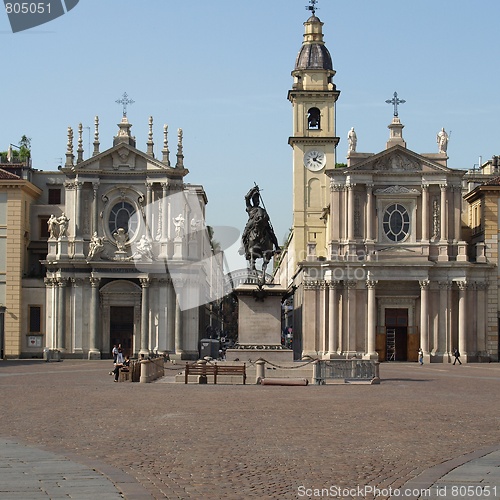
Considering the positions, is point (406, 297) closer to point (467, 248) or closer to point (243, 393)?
point (467, 248)

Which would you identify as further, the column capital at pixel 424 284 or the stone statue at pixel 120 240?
the stone statue at pixel 120 240

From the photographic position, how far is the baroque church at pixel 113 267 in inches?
3091

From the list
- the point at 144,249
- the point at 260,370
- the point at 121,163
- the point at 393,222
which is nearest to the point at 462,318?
the point at 393,222

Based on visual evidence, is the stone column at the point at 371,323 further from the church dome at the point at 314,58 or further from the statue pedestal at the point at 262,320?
the statue pedestal at the point at 262,320

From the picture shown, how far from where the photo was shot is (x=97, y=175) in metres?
79.9

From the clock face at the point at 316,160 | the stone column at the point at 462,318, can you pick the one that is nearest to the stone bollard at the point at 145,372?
the stone column at the point at 462,318

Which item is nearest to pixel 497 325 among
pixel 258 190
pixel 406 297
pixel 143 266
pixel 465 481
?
pixel 406 297

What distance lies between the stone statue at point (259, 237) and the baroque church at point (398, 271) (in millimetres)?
32610

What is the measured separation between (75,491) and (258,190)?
3288cm

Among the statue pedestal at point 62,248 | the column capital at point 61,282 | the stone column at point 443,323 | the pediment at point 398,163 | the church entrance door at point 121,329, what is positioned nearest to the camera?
the stone column at point 443,323

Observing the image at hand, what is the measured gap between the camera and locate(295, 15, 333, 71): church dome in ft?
316

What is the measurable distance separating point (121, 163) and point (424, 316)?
24880 mm
